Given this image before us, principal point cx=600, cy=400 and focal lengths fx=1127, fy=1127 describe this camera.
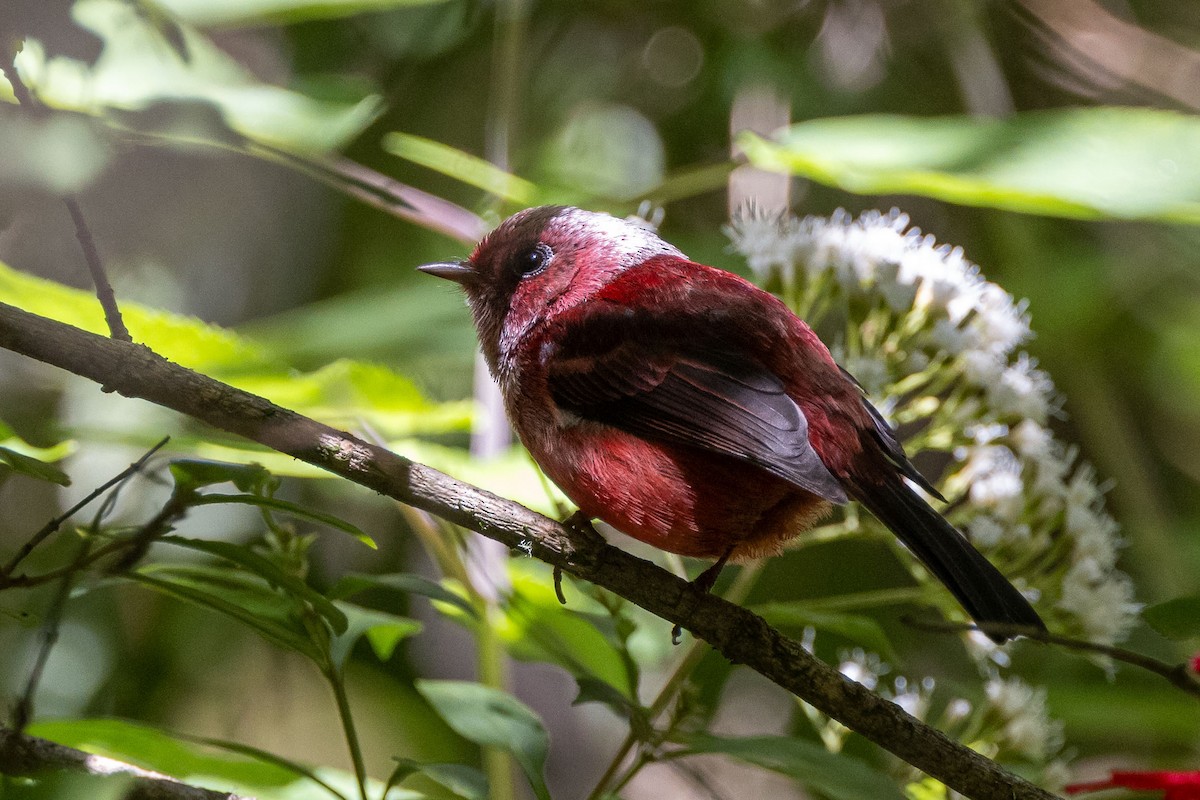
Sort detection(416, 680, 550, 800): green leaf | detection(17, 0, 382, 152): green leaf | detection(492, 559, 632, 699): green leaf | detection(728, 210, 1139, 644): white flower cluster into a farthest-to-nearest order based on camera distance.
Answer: detection(728, 210, 1139, 644): white flower cluster, detection(17, 0, 382, 152): green leaf, detection(492, 559, 632, 699): green leaf, detection(416, 680, 550, 800): green leaf

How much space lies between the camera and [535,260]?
295cm

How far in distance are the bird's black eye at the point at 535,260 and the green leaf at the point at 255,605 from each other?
1.31 meters

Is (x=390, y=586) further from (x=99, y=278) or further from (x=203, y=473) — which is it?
(x=99, y=278)

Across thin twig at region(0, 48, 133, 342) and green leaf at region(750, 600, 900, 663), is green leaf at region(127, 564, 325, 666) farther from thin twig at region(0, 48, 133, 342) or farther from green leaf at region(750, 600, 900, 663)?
green leaf at region(750, 600, 900, 663)

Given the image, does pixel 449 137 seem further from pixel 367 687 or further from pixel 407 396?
pixel 407 396

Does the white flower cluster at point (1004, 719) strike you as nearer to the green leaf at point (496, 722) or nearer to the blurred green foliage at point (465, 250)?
the blurred green foliage at point (465, 250)

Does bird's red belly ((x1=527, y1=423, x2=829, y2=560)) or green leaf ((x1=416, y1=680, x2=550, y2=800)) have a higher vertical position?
bird's red belly ((x1=527, y1=423, x2=829, y2=560))

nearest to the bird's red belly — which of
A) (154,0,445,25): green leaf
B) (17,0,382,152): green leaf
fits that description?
(17,0,382,152): green leaf

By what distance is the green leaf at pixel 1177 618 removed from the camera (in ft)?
5.10

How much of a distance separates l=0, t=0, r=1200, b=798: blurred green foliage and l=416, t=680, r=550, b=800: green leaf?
11mm

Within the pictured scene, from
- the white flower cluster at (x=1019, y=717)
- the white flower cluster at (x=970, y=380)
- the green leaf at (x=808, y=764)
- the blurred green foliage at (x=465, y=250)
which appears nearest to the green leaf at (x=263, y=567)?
the blurred green foliage at (x=465, y=250)

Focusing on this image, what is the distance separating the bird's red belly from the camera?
2.26m

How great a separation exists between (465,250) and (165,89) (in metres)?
1.72

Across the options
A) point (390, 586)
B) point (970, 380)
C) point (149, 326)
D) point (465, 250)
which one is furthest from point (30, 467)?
point (465, 250)
